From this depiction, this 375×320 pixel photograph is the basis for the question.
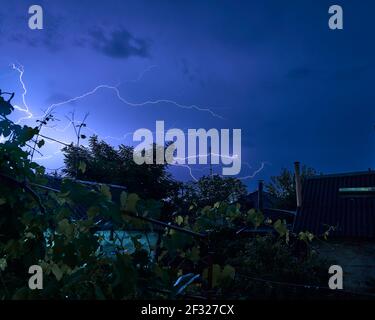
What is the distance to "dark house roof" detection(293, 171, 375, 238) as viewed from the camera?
1394cm

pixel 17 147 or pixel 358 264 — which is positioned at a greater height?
pixel 17 147

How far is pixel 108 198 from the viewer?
1.07 meters

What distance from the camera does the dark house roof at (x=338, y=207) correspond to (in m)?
13.9

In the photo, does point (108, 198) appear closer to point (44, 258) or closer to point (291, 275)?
point (44, 258)

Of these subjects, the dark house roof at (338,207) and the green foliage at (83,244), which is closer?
the green foliage at (83,244)

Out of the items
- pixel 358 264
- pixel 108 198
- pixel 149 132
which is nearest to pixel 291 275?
pixel 358 264

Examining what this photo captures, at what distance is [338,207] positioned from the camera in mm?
15750

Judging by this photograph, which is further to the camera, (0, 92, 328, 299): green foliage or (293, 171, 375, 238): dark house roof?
(293, 171, 375, 238): dark house roof

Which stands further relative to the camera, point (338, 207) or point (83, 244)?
point (338, 207)

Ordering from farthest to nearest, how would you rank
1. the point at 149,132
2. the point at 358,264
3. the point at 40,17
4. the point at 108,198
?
the point at 358,264 < the point at 40,17 < the point at 149,132 < the point at 108,198

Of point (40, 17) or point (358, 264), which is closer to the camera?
point (40, 17)
